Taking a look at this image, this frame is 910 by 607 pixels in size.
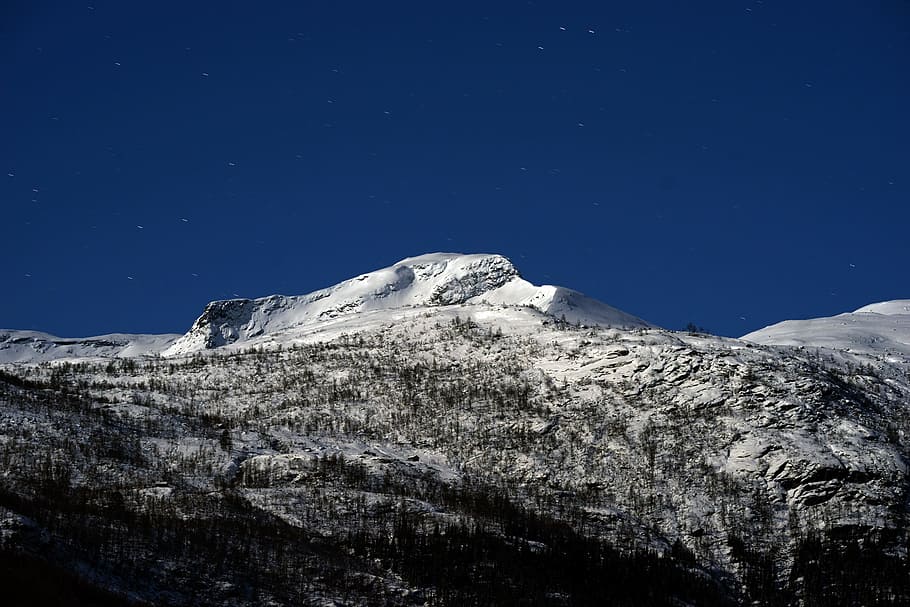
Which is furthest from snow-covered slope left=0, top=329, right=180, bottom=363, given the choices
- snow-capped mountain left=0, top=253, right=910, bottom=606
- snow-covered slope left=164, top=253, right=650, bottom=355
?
snow-capped mountain left=0, top=253, right=910, bottom=606

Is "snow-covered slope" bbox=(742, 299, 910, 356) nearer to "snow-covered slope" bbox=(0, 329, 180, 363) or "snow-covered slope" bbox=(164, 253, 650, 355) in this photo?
"snow-covered slope" bbox=(164, 253, 650, 355)

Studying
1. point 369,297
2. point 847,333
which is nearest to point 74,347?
point 369,297

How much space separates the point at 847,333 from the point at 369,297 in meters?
77.4

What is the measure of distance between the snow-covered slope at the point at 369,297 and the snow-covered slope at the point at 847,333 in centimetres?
3938

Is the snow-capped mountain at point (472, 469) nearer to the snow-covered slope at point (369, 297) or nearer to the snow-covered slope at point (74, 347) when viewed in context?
the snow-covered slope at point (369, 297)

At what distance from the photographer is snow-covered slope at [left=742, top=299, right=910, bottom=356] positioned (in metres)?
93.4

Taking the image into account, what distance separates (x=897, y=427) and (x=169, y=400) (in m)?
45.4

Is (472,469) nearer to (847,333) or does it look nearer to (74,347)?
(847,333)

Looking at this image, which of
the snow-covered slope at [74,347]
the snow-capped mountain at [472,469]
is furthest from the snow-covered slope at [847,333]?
the snow-covered slope at [74,347]

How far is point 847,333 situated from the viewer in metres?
100

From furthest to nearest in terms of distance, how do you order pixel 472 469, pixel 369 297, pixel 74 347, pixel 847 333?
pixel 74 347 < pixel 369 297 < pixel 847 333 < pixel 472 469

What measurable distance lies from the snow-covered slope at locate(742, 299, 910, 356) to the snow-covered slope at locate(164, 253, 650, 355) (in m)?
39.4

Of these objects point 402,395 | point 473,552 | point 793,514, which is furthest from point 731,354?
point 473,552

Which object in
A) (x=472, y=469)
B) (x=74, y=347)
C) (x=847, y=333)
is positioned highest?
(x=74, y=347)
